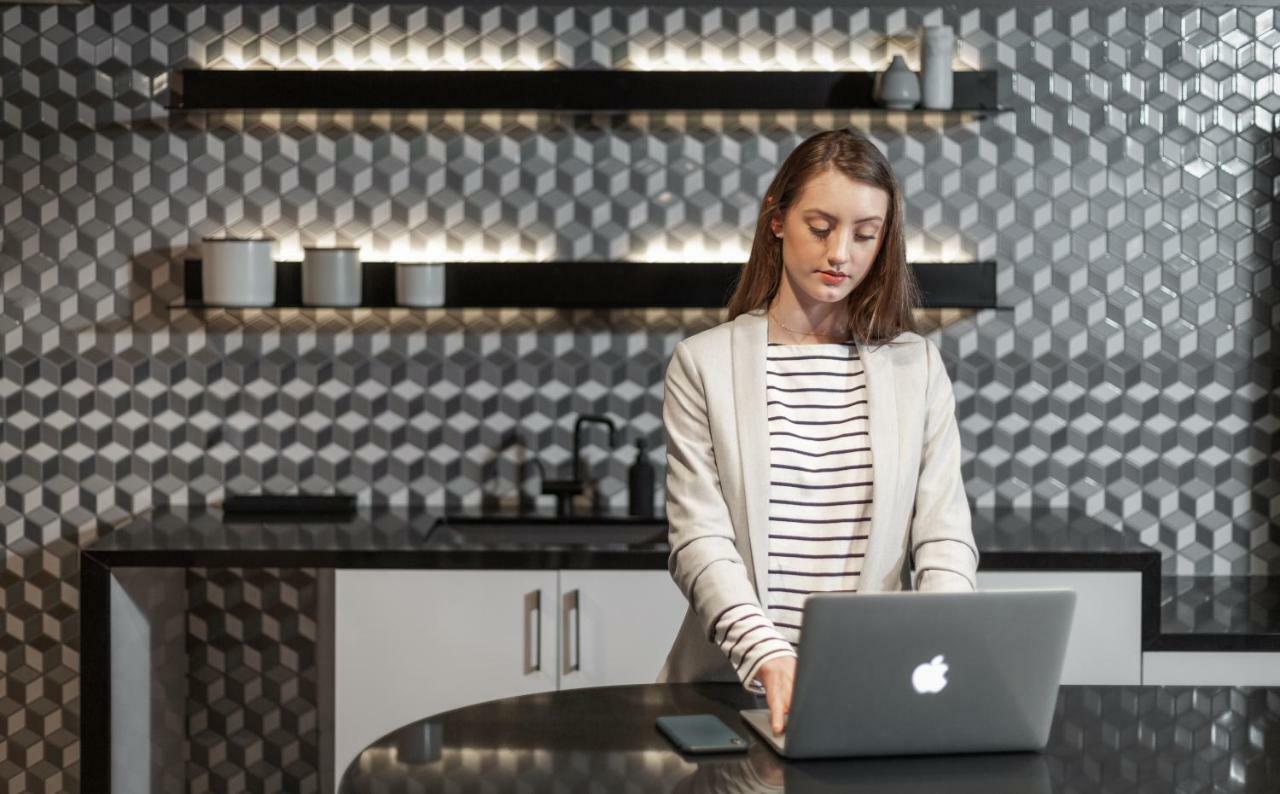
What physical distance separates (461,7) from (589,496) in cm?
140

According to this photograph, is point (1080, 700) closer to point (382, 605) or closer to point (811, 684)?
Result: point (811, 684)

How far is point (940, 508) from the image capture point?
2021 mm

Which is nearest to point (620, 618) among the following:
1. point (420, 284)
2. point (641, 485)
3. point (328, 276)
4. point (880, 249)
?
point (641, 485)

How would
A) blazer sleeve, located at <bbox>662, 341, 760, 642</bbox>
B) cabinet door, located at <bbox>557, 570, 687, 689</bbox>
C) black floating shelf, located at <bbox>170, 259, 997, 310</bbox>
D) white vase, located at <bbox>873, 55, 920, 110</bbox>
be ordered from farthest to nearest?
black floating shelf, located at <bbox>170, 259, 997, 310</bbox>, white vase, located at <bbox>873, 55, 920, 110</bbox>, cabinet door, located at <bbox>557, 570, 687, 689</bbox>, blazer sleeve, located at <bbox>662, 341, 760, 642</bbox>

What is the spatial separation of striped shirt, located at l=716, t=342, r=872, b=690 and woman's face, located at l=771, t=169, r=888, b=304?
0.17 metres

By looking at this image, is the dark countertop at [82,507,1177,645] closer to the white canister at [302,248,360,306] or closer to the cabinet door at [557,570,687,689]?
the cabinet door at [557,570,687,689]

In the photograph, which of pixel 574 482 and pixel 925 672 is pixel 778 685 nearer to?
pixel 925 672

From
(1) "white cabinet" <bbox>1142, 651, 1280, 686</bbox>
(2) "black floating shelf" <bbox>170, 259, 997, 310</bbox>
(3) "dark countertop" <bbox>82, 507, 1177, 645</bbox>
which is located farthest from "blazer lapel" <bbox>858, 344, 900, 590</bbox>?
(2) "black floating shelf" <bbox>170, 259, 997, 310</bbox>

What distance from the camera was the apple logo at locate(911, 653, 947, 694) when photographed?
5.02 feet

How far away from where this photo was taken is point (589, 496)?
12.7ft

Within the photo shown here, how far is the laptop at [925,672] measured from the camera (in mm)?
1505

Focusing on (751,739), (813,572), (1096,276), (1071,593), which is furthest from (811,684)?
(1096,276)

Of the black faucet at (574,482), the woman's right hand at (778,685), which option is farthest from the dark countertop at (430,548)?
the woman's right hand at (778,685)

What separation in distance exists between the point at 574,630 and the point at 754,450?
1.41 metres
